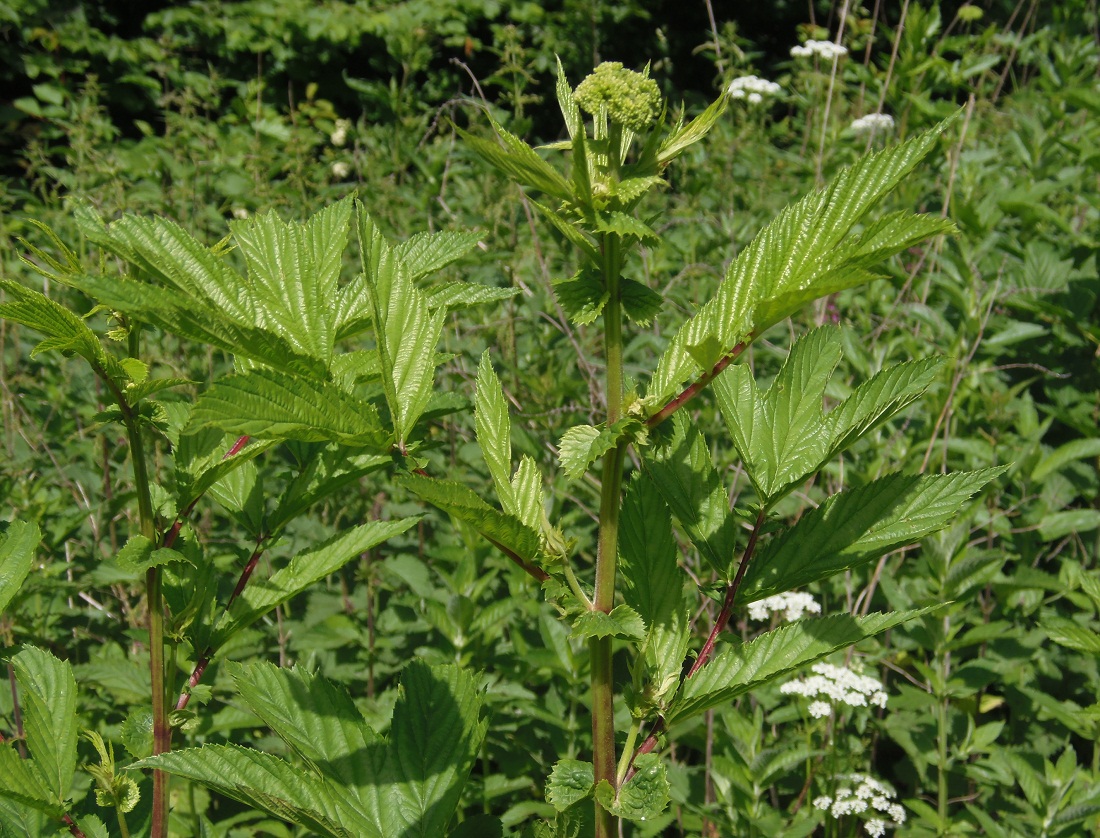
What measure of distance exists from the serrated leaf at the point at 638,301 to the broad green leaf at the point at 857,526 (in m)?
0.28

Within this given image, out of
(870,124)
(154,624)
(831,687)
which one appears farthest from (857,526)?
(870,124)

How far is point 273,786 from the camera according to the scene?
1.00 metres

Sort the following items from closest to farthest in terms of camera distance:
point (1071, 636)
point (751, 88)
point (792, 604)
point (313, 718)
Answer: point (313, 718) < point (1071, 636) < point (792, 604) < point (751, 88)

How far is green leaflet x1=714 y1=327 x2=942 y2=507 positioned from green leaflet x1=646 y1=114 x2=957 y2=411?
138 millimetres

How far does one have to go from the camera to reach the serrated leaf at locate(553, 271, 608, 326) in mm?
858

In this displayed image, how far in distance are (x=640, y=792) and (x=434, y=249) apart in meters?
0.66

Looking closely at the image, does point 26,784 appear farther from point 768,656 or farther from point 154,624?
point 768,656

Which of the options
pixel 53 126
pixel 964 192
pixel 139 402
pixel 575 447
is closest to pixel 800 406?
pixel 575 447

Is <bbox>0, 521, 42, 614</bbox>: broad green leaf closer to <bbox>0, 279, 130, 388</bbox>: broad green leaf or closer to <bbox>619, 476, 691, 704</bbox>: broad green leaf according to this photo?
<bbox>0, 279, 130, 388</bbox>: broad green leaf

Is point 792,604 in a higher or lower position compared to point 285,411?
lower

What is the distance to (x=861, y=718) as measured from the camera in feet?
7.42

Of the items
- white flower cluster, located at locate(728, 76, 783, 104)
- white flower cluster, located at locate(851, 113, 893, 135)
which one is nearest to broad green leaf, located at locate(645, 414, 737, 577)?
white flower cluster, located at locate(851, 113, 893, 135)

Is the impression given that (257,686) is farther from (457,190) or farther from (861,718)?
(457,190)

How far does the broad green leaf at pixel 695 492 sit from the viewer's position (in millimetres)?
1025
